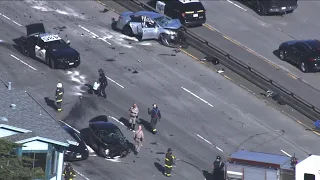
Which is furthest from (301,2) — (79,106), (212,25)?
(79,106)

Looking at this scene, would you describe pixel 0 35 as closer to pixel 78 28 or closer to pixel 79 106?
pixel 78 28

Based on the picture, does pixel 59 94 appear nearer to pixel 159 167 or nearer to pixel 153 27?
pixel 159 167

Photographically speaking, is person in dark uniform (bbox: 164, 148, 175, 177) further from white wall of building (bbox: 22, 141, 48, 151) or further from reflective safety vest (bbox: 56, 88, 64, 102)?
white wall of building (bbox: 22, 141, 48, 151)

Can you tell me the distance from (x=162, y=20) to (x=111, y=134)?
14.9m

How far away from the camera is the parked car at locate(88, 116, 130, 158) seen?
49688 millimetres

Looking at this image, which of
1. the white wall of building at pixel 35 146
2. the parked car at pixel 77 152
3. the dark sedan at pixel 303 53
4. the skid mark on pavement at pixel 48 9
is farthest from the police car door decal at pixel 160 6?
the white wall of building at pixel 35 146

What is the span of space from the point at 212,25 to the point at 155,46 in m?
5.07

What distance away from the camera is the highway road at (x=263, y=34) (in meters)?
60.6

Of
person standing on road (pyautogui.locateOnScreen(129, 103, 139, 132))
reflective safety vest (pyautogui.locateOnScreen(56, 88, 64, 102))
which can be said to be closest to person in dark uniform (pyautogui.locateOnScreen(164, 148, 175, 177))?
person standing on road (pyautogui.locateOnScreen(129, 103, 139, 132))

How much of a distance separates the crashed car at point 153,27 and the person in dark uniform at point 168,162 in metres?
15.0

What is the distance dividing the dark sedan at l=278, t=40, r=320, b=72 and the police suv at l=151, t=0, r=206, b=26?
5613mm

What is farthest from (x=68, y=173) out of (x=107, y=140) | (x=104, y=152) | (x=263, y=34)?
(x=263, y=34)

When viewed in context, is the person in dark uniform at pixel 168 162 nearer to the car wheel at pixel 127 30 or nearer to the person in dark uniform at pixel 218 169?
the person in dark uniform at pixel 218 169

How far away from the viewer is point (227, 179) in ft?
154
